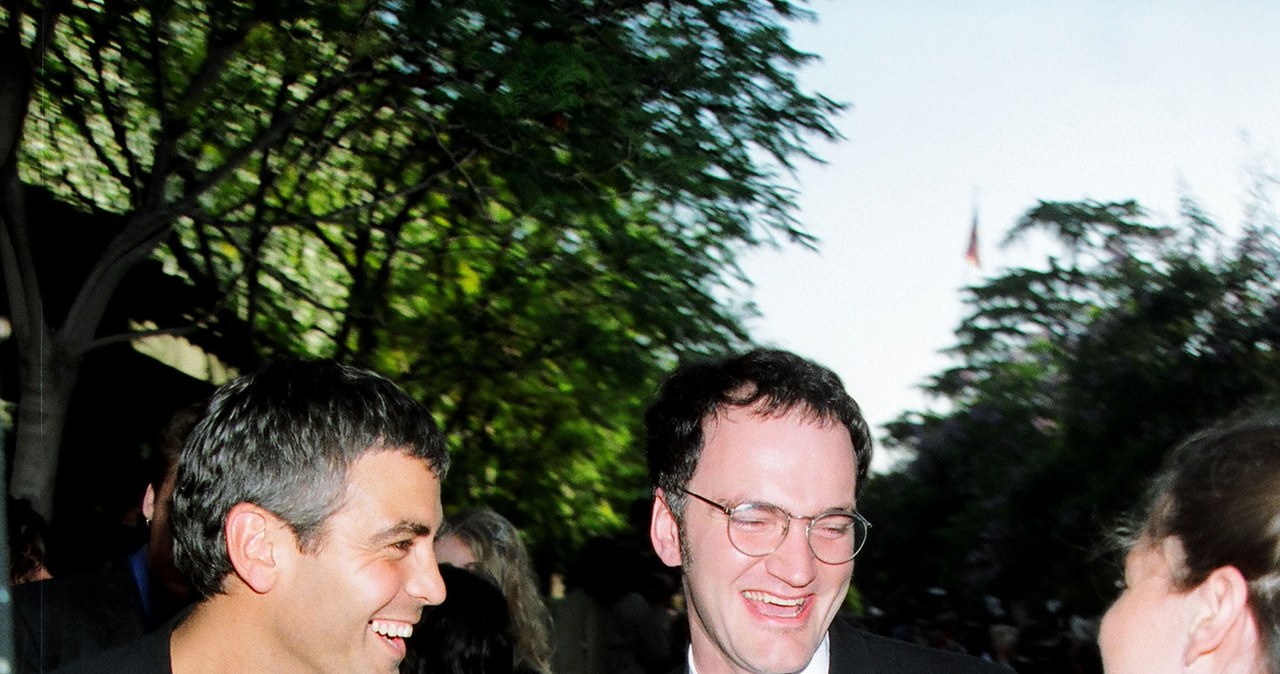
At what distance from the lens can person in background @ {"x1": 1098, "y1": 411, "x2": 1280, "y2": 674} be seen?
6.02 feet

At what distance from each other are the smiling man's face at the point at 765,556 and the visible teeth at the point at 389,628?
0.66 m

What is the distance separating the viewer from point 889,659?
2.81 metres

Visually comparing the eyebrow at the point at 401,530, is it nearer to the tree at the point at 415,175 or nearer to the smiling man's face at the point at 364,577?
the smiling man's face at the point at 364,577

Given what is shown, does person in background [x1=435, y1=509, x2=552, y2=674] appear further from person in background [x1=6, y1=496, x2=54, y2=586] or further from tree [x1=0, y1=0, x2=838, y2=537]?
tree [x1=0, y1=0, x2=838, y2=537]

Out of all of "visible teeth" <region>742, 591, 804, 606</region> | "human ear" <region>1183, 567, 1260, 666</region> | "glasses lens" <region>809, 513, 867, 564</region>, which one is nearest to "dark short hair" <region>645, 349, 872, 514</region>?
"glasses lens" <region>809, 513, 867, 564</region>

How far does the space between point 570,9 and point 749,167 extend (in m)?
1.31

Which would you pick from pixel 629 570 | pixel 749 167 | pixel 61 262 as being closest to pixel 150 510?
pixel 629 570

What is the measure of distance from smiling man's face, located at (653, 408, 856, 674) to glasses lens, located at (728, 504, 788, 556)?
Answer: 0.05ft

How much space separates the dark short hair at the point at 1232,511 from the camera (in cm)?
182

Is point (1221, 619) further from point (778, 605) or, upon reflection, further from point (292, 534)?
point (292, 534)

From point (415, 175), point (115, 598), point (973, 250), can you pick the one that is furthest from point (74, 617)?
point (973, 250)

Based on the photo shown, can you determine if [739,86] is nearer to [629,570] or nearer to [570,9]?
[570,9]

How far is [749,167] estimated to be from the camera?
7.73m

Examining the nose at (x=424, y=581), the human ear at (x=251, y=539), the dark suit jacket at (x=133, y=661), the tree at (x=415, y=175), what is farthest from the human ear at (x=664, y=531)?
the tree at (x=415, y=175)
